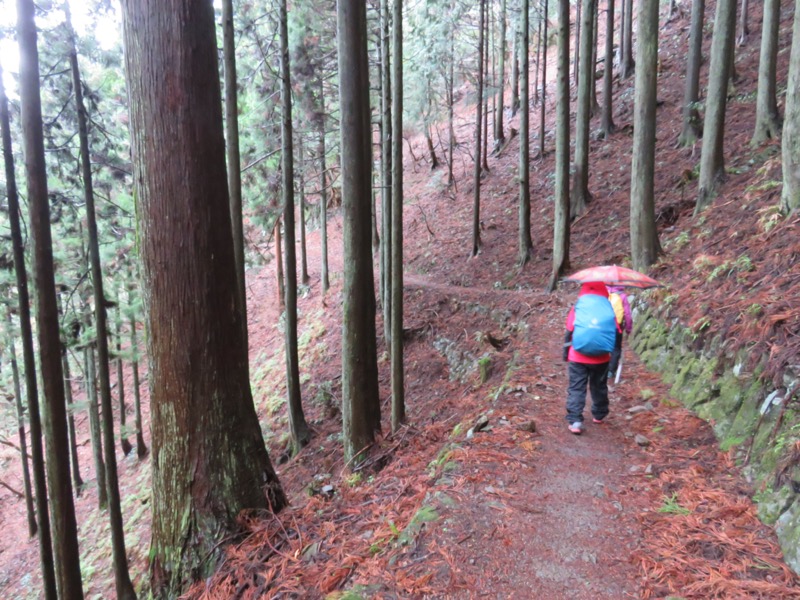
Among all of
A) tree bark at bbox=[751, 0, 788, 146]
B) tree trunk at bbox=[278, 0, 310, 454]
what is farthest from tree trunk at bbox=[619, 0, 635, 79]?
tree trunk at bbox=[278, 0, 310, 454]

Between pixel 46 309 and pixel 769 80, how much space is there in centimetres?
1404

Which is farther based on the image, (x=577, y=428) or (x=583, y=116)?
(x=583, y=116)

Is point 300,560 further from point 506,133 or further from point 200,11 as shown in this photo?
point 506,133

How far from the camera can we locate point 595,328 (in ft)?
15.5

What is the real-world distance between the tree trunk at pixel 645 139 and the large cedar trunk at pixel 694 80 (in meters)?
6.30

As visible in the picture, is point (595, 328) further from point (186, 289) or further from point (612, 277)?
point (186, 289)

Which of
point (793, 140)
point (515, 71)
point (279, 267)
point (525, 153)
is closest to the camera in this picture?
point (793, 140)

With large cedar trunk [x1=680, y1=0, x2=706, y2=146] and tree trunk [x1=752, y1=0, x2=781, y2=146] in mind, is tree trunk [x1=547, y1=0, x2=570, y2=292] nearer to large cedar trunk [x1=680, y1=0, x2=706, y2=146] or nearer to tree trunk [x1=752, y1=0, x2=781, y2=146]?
tree trunk [x1=752, y1=0, x2=781, y2=146]

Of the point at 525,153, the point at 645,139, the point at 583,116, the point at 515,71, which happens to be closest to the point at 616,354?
the point at 645,139

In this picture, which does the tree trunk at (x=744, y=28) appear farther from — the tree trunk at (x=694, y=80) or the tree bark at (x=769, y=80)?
the tree bark at (x=769, y=80)

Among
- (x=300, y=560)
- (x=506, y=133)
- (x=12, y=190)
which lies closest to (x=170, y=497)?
(x=300, y=560)

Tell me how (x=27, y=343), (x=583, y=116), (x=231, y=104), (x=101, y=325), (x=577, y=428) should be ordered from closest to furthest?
(x=577, y=428)
(x=27, y=343)
(x=231, y=104)
(x=101, y=325)
(x=583, y=116)

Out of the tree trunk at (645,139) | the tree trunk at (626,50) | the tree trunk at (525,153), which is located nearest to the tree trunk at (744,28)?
the tree trunk at (626,50)

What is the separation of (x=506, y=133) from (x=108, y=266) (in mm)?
20188
